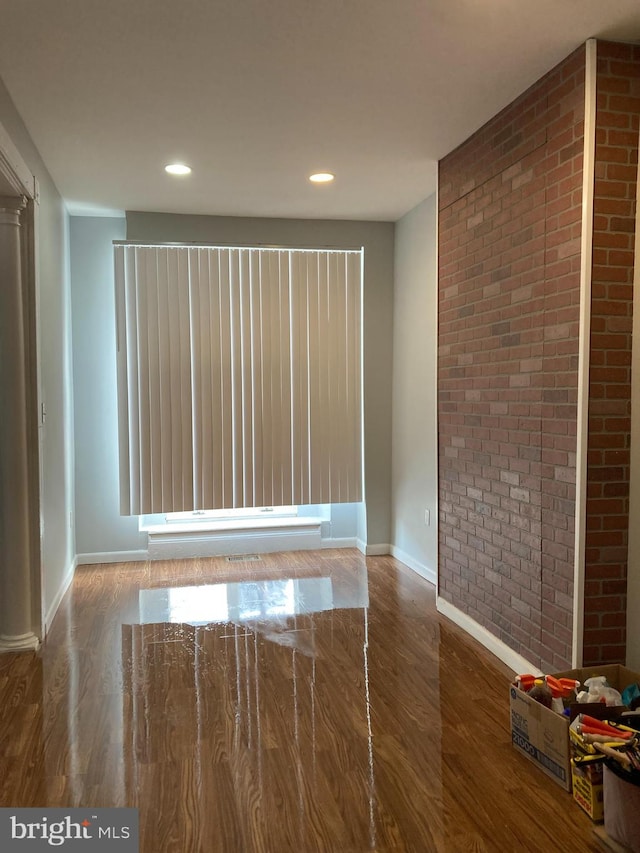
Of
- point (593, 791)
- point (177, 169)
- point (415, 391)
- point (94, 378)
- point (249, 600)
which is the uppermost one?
point (177, 169)

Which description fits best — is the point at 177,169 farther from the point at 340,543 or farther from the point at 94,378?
the point at 340,543

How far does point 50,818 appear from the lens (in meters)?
2.01

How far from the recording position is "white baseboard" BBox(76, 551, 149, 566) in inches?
201

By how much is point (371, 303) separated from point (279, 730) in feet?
11.5

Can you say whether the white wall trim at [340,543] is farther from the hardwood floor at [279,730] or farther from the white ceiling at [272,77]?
the white ceiling at [272,77]

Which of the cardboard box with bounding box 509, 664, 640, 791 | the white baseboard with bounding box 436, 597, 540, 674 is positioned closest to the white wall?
the white baseboard with bounding box 436, 597, 540, 674

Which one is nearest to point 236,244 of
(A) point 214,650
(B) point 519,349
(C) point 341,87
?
(C) point 341,87

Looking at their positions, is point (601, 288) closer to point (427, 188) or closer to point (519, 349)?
point (519, 349)

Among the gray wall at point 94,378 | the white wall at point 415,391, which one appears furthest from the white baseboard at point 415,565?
the gray wall at point 94,378

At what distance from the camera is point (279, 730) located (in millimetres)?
2541

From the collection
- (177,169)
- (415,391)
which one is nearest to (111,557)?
(415,391)

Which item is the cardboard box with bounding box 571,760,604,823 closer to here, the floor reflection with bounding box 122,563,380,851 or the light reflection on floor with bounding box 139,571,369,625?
the floor reflection with bounding box 122,563,380,851

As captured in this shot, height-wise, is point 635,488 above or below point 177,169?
below

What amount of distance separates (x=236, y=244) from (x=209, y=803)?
12.7 feet
